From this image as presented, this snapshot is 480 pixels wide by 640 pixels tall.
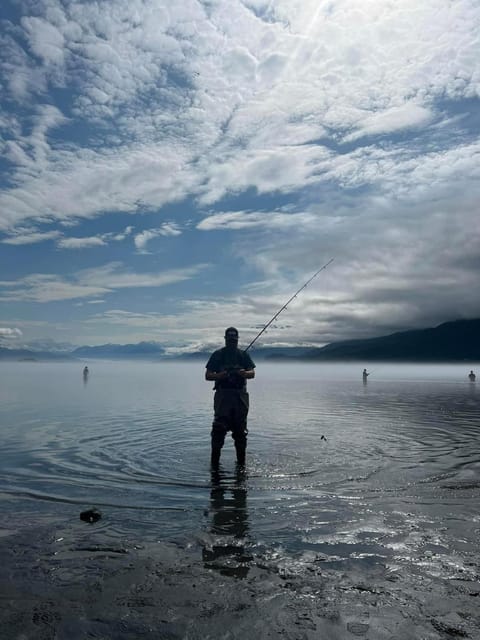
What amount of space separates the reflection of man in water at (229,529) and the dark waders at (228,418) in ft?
4.72

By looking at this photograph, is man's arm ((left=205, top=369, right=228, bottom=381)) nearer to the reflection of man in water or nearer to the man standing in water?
the man standing in water

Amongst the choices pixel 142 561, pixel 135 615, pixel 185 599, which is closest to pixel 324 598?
pixel 185 599

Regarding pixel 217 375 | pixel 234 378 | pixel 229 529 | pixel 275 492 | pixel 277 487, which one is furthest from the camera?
pixel 234 378

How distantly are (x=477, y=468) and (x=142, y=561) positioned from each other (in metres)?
9.67

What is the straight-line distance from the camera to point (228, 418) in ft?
39.5

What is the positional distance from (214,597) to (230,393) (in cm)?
728

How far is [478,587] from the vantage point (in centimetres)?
520

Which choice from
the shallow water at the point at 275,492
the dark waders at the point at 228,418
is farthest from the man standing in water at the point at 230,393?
the shallow water at the point at 275,492

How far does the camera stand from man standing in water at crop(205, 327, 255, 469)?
12.0 m

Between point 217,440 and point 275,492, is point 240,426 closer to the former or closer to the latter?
point 217,440

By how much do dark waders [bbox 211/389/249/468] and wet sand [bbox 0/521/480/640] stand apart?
550cm

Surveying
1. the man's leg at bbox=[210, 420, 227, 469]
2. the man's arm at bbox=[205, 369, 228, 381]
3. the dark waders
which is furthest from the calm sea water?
the man's arm at bbox=[205, 369, 228, 381]

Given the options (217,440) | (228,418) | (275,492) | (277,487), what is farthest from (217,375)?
(275,492)

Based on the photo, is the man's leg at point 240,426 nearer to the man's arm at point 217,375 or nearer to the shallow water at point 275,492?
the shallow water at point 275,492
